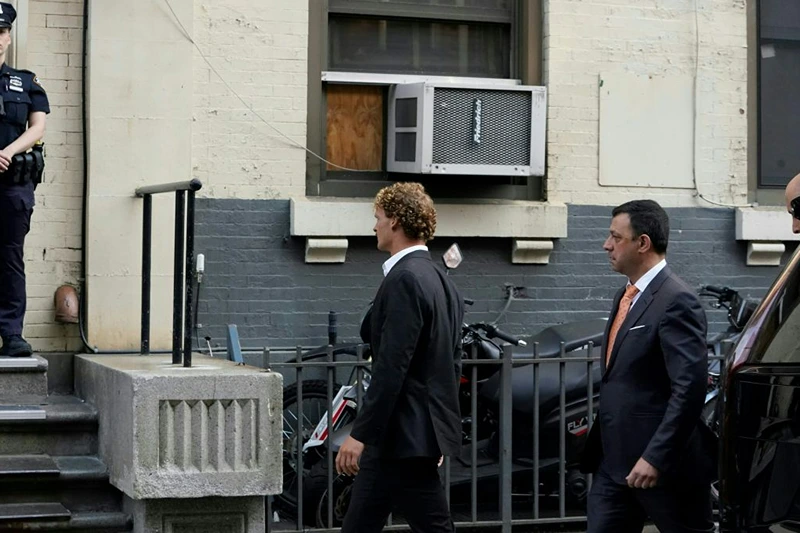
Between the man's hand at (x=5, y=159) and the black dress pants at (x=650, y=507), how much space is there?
12.6ft

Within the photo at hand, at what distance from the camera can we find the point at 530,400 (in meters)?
8.36

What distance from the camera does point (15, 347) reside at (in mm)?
8008

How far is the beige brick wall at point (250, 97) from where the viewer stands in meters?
9.23

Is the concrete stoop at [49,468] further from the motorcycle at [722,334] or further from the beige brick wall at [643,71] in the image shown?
the beige brick wall at [643,71]

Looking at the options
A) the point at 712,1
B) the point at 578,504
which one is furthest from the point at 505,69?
the point at 578,504

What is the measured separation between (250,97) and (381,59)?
106 cm

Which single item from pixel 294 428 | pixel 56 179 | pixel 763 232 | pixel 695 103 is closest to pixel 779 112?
pixel 695 103

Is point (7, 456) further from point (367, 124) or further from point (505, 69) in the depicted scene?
point (505, 69)

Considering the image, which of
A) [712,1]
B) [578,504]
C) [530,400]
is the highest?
[712,1]

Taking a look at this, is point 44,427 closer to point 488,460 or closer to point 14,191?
point 14,191

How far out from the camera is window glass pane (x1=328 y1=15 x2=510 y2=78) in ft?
32.0

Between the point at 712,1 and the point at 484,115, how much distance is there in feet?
6.97

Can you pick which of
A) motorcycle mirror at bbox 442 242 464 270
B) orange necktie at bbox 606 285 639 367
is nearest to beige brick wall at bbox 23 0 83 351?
motorcycle mirror at bbox 442 242 464 270

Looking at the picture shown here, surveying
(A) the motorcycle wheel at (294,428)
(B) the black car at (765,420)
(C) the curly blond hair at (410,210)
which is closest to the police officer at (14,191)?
(A) the motorcycle wheel at (294,428)
